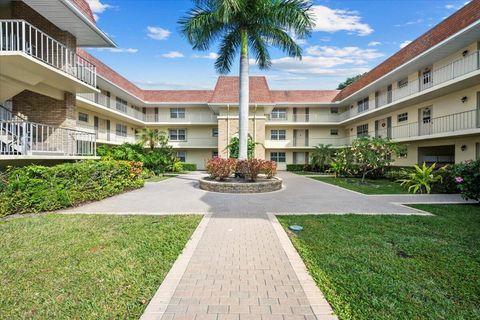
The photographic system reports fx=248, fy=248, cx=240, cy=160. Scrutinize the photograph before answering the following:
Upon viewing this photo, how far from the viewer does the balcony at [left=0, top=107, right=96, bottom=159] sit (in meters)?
8.61

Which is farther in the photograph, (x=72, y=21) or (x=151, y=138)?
(x=151, y=138)

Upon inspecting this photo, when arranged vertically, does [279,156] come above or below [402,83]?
below

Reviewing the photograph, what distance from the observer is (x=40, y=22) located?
10484 mm

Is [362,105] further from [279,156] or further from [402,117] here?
[279,156]

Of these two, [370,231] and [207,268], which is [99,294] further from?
[370,231]

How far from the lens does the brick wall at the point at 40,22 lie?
980 cm

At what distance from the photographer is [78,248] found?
15.6ft

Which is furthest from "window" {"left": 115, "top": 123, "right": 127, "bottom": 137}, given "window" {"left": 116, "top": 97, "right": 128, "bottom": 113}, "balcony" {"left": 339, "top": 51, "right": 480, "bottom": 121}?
"balcony" {"left": 339, "top": 51, "right": 480, "bottom": 121}

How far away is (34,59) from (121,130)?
20.0 m

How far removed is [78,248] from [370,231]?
249 inches

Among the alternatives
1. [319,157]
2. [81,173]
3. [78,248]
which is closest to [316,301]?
[78,248]

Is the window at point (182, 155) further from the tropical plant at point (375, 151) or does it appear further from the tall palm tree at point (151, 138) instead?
the tropical plant at point (375, 151)

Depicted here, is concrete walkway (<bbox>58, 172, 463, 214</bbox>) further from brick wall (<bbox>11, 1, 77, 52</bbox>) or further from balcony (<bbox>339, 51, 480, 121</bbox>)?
balcony (<bbox>339, 51, 480, 121</bbox>)

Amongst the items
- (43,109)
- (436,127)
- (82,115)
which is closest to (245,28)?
(43,109)
